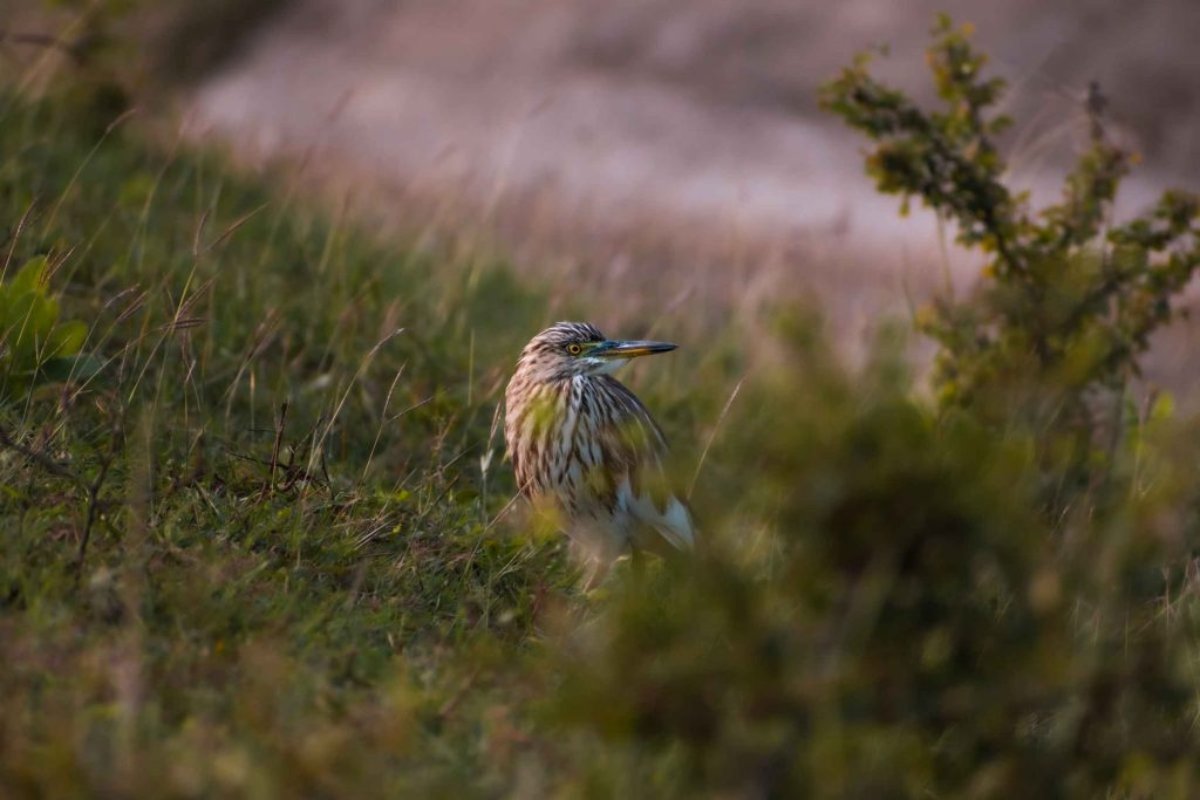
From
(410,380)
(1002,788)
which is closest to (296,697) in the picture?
(1002,788)

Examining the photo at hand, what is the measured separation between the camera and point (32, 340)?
190 inches

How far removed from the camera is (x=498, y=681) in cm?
397

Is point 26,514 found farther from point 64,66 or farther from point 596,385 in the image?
point 64,66

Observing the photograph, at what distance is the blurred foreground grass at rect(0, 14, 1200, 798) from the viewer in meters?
3.24

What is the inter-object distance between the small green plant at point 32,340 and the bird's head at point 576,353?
1.68 metres

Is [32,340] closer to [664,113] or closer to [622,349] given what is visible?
[622,349]

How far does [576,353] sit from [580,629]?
1523 millimetres

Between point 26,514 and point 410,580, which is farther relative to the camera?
point 410,580

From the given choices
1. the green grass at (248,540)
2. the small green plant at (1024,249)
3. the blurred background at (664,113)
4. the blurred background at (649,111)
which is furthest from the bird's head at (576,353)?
the blurred background at (664,113)

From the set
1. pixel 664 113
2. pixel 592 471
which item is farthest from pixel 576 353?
pixel 664 113

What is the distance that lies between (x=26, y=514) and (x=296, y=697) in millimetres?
1032

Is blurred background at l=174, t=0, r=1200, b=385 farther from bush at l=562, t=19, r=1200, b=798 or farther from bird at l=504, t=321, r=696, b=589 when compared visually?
bush at l=562, t=19, r=1200, b=798

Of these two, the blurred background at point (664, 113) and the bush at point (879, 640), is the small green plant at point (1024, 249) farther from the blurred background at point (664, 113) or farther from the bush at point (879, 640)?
the bush at point (879, 640)

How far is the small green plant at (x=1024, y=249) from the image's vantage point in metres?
6.54
